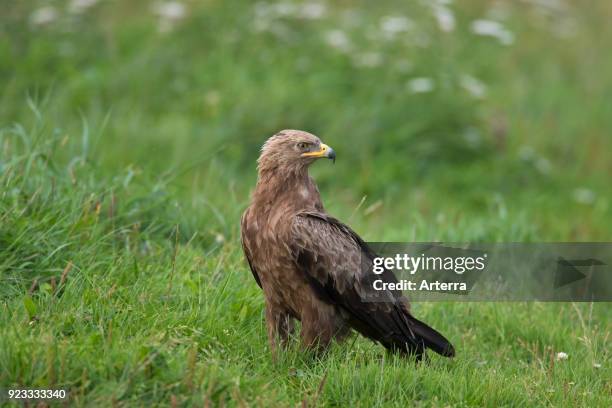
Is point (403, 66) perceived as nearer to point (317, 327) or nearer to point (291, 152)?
point (291, 152)

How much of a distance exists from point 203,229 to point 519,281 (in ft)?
7.10

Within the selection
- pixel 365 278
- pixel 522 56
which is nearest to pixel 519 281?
pixel 365 278

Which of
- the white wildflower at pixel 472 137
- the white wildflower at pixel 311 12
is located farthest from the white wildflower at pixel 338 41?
the white wildflower at pixel 472 137

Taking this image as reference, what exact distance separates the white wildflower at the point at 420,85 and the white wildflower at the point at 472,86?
1.17 feet

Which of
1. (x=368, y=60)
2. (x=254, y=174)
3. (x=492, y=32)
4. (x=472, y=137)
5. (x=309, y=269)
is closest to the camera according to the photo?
(x=309, y=269)

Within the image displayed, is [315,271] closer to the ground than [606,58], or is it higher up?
higher up

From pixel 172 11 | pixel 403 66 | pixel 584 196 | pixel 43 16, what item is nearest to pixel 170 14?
pixel 172 11

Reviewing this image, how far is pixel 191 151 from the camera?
850cm

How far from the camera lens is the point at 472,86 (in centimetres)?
963

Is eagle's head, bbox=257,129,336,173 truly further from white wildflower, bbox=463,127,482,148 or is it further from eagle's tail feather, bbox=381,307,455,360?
white wildflower, bbox=463,127,482,148

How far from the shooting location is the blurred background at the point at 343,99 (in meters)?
8.67

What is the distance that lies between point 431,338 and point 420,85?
17.1 ft

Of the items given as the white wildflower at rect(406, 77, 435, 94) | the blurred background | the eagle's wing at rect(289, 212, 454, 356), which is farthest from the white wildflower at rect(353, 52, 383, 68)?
the eagle's wing at rect(289, 212, 454, 356)

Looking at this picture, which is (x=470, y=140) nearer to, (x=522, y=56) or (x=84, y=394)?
(x=522, y=56)
